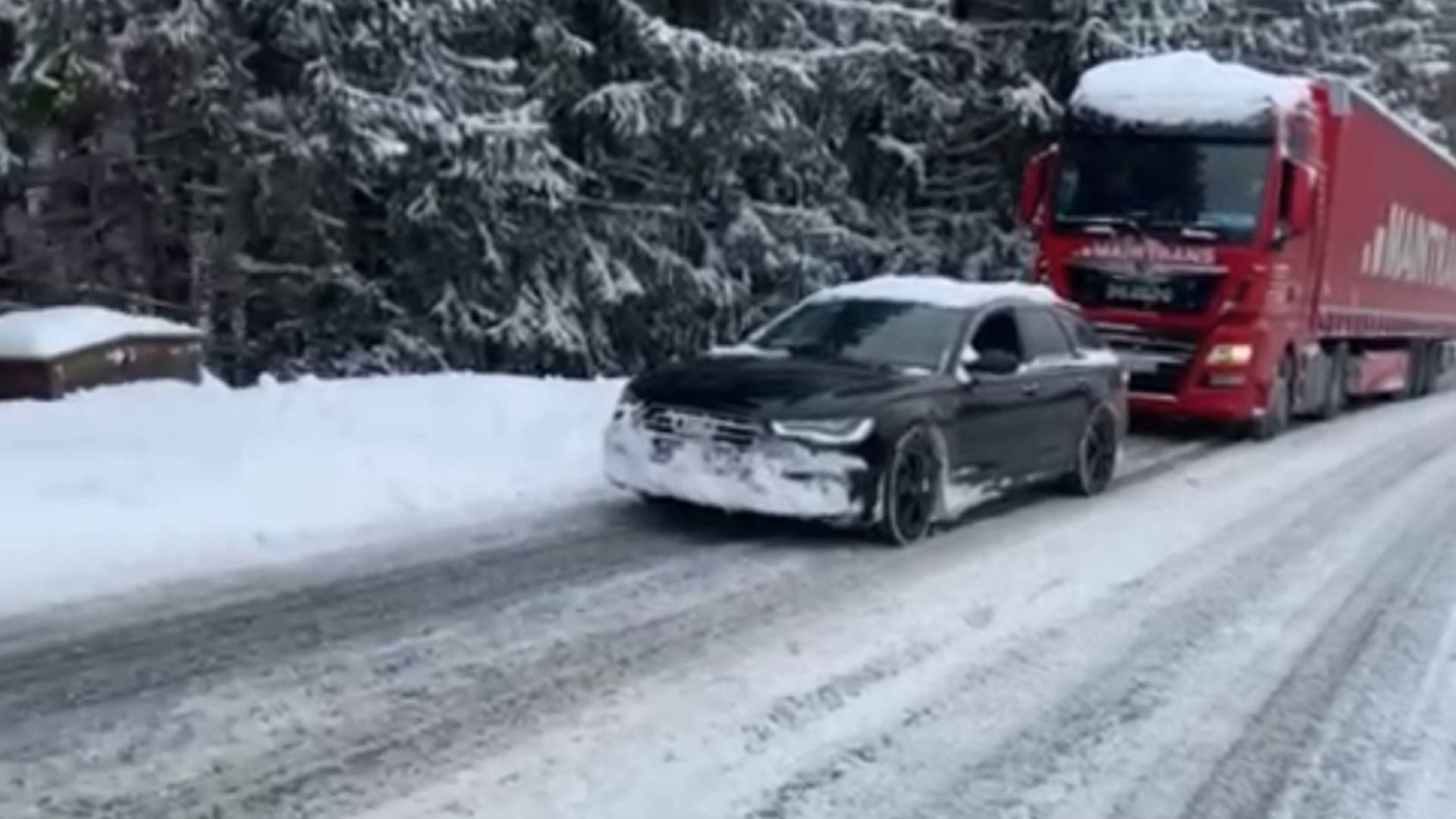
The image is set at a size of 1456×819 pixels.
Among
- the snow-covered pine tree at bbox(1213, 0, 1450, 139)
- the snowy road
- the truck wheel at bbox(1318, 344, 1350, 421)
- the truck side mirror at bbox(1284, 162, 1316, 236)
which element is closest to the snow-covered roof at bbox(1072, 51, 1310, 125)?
the truck side mirror at bbox(1284, 162, 1316, 236)

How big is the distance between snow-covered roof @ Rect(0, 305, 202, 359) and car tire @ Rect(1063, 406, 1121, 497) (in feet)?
23.6

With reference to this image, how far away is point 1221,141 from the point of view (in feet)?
57.5

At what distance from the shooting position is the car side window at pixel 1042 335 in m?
12.5

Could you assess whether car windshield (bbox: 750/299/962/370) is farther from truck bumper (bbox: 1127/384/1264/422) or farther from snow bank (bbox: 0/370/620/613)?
truck bumper (bbox: 1127/384/1264/422)

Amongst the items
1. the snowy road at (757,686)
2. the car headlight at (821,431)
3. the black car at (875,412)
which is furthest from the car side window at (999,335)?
the car headlight at (821,431)

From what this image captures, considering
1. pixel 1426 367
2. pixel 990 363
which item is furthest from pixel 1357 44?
pixel 990 363

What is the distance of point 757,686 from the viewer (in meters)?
6.87

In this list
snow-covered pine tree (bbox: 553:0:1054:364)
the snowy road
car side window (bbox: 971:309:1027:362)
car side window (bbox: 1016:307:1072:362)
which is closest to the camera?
the snowy road

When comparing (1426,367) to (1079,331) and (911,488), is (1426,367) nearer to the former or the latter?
(1079,331)

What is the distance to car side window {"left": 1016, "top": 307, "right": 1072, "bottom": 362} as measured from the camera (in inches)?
492

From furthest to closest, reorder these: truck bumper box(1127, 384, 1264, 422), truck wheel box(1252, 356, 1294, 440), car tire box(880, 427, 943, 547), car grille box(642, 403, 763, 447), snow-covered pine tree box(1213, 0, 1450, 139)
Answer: snow-covered pine tree box(1213, 0, 1450, 139)
truck wheel box(1252, 356, 1294, 440)
truck bumper box(1127, 384, 1264, 422)
car tire box(880, 427, 943, 547)
car grille box(642, 403, 763, 447)

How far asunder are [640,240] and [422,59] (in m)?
4.10

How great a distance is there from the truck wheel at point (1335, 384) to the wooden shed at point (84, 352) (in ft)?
45.0

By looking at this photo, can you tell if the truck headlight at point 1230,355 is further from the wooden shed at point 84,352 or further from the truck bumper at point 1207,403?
the wooden shed at point 84,352
